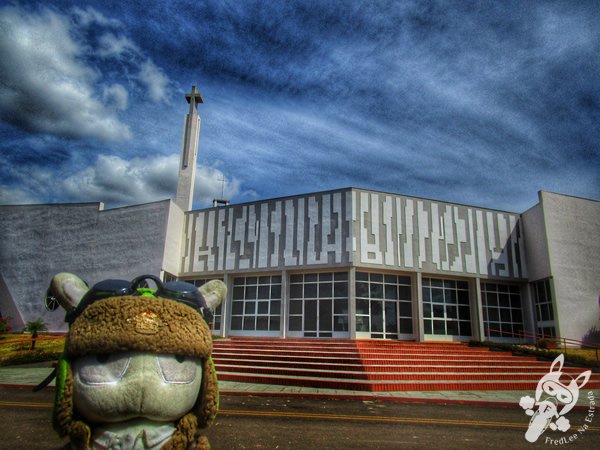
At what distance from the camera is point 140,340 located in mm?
2820

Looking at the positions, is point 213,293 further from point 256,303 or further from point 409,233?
point 256,303

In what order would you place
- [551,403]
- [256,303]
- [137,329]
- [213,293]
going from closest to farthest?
1. [137,329]
2. [213,293]
3. [551,403]
4. [256,303]

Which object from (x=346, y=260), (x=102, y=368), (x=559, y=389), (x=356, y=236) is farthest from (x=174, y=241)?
(x=102, y=368)

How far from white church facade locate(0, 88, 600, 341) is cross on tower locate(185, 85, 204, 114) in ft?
27.2

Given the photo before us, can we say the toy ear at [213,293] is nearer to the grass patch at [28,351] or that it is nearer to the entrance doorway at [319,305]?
the grass patch at [28,351]

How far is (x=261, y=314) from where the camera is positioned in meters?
23.0

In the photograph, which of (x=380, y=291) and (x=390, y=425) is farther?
(x=380, y=291)

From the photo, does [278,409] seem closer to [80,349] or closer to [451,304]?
[80,349]

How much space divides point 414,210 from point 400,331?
6.32 metres

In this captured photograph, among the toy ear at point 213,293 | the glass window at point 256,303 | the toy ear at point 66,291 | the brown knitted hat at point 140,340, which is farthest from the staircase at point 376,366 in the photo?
the toy ear at point 66,291

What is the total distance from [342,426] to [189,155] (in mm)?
23026

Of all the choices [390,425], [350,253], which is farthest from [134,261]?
[390,425]

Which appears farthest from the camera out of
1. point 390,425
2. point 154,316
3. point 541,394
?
point 541,394

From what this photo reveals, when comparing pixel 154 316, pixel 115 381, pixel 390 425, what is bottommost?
pixel 390 425
